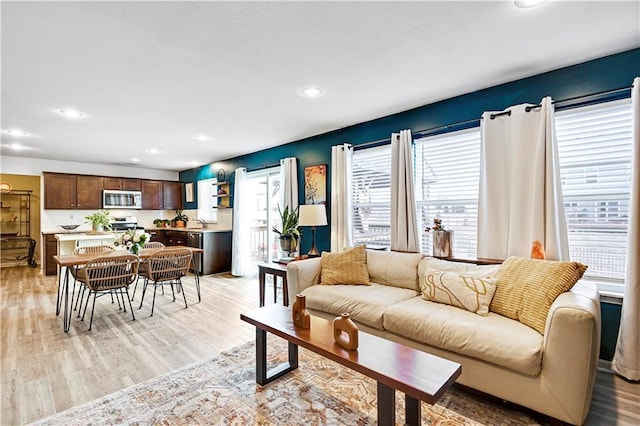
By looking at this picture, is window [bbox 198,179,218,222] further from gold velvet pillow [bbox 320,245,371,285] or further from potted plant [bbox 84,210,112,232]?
gold velvet pillow [bbox 320,245,371,285]

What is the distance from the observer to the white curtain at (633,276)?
83.6 inches

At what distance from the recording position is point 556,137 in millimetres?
2521

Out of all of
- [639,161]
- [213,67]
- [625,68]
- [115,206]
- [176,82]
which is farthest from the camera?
[115,206]

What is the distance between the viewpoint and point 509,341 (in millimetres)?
1785

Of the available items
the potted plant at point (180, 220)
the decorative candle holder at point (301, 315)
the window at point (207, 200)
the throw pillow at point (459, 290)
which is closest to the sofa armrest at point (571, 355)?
the throw pillow at point (459, 290)

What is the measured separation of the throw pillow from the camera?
7.23ft

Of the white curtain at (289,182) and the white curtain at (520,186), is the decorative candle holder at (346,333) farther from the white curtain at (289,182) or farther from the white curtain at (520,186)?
the white curtain at (289,182)

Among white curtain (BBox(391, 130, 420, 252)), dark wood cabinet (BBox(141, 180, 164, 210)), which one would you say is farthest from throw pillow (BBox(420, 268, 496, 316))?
dark wood cabinet (BBox(141, 180, 164, 210))

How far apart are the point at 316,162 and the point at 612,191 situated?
3231 mm

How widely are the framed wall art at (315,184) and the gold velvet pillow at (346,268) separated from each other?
1249mm

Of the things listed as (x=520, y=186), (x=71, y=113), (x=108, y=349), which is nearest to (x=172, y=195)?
(x=71, y=113)

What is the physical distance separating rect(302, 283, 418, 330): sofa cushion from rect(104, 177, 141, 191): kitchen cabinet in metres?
6.20

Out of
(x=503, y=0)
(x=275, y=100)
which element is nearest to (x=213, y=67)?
(x=275, y=100)

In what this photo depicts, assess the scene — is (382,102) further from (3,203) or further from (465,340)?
(3,203)
